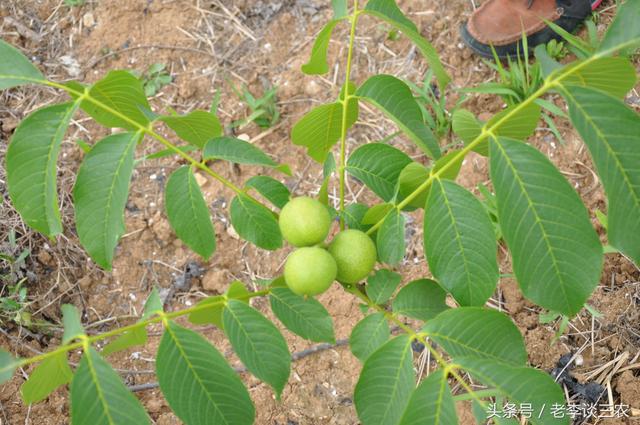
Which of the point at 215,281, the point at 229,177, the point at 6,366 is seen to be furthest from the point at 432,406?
the point at 229,177

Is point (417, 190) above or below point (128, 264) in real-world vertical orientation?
above

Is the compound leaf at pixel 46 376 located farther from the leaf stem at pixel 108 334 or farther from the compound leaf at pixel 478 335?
the compound leaf at pixel 478 335

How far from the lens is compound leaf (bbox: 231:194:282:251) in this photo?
1.64m

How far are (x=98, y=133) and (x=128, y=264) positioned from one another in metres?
0.74

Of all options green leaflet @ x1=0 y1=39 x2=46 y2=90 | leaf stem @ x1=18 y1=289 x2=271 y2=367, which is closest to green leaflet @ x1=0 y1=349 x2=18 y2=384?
leaf stem @ x1=18 y1=289 x2=271 y2=367

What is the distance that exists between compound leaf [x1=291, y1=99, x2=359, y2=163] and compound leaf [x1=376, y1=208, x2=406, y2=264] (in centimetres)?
35

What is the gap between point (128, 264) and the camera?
8.72 feet

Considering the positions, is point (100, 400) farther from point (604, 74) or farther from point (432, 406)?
point (604, 74)

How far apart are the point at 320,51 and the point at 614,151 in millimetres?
845

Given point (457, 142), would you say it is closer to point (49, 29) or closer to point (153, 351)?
point (153, 351)

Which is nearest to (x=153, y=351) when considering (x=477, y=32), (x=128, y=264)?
(x=128, y=264)

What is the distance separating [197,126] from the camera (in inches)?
61.1

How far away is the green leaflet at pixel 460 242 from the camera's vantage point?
4.10ft

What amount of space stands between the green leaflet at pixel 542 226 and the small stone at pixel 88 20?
2.76 m
